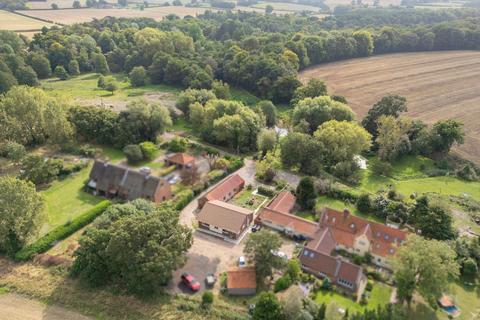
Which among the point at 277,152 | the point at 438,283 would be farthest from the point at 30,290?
the point at 277,152

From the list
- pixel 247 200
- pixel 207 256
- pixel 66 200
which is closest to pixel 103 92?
pixel 66 200

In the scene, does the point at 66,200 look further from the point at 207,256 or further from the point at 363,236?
the point at 363,236

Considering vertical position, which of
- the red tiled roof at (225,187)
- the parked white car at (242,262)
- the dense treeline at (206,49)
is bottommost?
the parked white car at (242,262)

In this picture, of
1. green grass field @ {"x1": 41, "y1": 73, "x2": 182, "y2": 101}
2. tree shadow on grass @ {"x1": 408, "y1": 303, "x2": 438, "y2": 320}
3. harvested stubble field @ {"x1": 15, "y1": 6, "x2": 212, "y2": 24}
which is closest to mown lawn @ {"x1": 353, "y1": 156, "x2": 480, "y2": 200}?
tree shadow on grass @ {"x1": 408, "y1": 303, "x2": 438, "y2": 320}

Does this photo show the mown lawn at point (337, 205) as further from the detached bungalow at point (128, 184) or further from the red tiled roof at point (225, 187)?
the detached bungalow at point (128, 184)

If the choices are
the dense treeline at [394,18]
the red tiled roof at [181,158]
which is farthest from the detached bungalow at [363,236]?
the dense treeline at [394,18]
